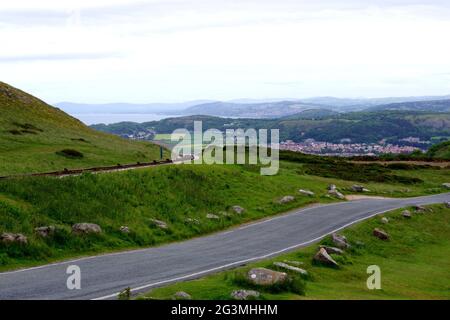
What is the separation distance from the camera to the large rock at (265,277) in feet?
67.1

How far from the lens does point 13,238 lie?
26.1 m

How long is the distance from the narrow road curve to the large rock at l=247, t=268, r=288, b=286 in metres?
3.44

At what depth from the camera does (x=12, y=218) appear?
28.5 m

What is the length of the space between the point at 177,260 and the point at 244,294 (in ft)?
29.4

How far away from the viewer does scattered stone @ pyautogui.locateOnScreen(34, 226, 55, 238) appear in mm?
27766

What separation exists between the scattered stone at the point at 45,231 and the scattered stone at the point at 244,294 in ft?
40.8

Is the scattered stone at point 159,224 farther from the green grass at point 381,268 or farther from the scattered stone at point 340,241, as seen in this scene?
the scattered stone at point 340,241

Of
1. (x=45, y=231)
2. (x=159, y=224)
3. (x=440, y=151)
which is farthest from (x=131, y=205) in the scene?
(x=440, y=151)

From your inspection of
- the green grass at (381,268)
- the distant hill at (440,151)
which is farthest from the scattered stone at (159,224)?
the distant hill at (440,151)

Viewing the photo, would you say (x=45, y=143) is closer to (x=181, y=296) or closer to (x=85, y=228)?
(x=85, y=228)

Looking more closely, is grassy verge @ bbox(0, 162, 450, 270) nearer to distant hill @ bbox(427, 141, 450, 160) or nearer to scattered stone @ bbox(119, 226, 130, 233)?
scattered stone @ bbox(119, 226, 130, 233)
